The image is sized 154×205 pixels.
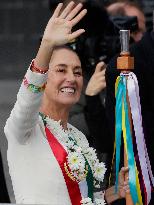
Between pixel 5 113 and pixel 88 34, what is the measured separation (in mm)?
780

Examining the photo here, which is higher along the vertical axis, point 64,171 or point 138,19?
point 138,19

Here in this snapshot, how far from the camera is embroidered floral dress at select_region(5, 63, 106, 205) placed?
353cm

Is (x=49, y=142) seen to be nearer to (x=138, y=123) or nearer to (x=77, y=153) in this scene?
(x=77, y=153)

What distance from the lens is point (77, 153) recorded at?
3756mm

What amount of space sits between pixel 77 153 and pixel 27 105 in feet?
1.22

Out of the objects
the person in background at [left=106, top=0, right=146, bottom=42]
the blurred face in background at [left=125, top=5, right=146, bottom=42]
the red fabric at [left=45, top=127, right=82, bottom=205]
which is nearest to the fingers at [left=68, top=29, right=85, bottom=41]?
the red fabric at [left=45, top=127, right=82, bottom=205]

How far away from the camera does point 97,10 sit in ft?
20.6

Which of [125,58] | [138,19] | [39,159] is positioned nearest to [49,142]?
[39,159]

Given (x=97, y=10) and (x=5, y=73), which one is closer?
(x=97, y=10)

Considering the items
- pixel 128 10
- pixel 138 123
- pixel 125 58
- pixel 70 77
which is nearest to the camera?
pixel 125 58

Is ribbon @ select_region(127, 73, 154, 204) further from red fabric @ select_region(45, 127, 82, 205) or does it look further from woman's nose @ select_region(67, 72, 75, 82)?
woman's nose @ select_region(67, 72, 75, 82)

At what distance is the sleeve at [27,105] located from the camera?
138 inches

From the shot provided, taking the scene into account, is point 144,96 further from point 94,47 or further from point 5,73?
point 5,73

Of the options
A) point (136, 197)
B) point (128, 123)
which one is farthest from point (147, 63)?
point (136, 197)
